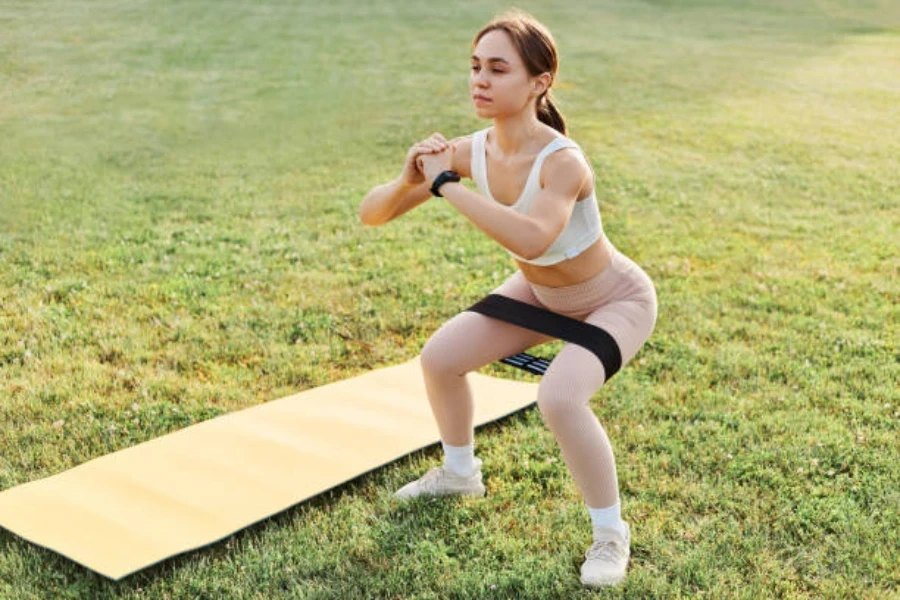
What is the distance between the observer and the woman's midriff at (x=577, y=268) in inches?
141

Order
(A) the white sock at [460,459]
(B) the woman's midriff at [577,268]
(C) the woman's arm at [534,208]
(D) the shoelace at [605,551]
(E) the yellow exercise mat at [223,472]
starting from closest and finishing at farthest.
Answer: (C) the woman's arm at [534,208] → (D) the shoelace at [605,551] → (B) the woman's midriff at [577,268] → (E) the yellow exercise mat at [223,472] → (A) the white sock at [460,459]

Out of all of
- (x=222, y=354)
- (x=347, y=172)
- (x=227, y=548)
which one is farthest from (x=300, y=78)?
(x=227, y=548)

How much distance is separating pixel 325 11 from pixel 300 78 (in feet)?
21.7

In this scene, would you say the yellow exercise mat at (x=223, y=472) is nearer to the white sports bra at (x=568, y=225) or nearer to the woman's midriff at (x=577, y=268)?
the woman's midriff at (x=577, y=268)

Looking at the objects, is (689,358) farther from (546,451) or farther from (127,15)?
(127,15)

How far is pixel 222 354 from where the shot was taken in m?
5.51

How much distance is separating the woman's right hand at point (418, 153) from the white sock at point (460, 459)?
102 centimetres

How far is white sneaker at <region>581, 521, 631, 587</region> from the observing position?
11.2ft

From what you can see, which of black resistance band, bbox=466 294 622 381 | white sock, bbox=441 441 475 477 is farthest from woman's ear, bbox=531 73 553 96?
white sock, bbox=441 441 475 477

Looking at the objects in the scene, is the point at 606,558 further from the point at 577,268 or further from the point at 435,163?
the point at 435,163

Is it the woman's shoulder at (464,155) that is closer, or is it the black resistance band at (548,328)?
the black resistance band at (548,328)

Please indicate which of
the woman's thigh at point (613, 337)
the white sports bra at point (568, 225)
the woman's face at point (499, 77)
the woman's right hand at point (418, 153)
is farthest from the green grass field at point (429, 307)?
the woman's face at point (499, 77)

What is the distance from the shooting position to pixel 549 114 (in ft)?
12.0

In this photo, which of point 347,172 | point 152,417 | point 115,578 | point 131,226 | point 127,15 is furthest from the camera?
point 127,15
